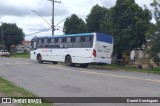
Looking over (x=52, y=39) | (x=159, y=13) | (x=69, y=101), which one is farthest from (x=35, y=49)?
(x=69, y=101)

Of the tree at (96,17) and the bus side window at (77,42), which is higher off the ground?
the tree at (96,17)

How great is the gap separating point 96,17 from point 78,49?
668 inches

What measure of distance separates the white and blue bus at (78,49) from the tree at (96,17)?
11639 millimetres

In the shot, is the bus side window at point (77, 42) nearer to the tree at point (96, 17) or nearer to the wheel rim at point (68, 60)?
the wheel rim at point (68, 60)

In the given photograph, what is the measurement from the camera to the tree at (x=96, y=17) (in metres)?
46.1

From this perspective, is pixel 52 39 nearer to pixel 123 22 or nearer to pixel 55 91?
pixel 123 22

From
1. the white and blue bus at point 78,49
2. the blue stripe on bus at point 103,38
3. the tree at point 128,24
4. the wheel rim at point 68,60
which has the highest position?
the tree at point 128,24

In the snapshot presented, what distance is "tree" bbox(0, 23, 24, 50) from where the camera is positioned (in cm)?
9412

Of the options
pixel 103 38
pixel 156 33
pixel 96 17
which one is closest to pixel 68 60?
pixel 103 38

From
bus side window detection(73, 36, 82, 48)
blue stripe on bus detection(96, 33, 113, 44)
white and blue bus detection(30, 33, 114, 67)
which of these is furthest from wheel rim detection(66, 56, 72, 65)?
blue stripe on bus detection(96, 33, 113, 44)

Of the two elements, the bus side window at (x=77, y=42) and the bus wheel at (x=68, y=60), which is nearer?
the bus side window at (x=77, y=42)

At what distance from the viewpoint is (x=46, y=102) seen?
34.8 ft

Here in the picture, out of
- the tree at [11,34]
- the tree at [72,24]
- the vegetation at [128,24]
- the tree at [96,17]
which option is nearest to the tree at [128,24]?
the vegetation at [128,24]

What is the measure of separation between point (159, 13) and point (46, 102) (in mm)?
21061
